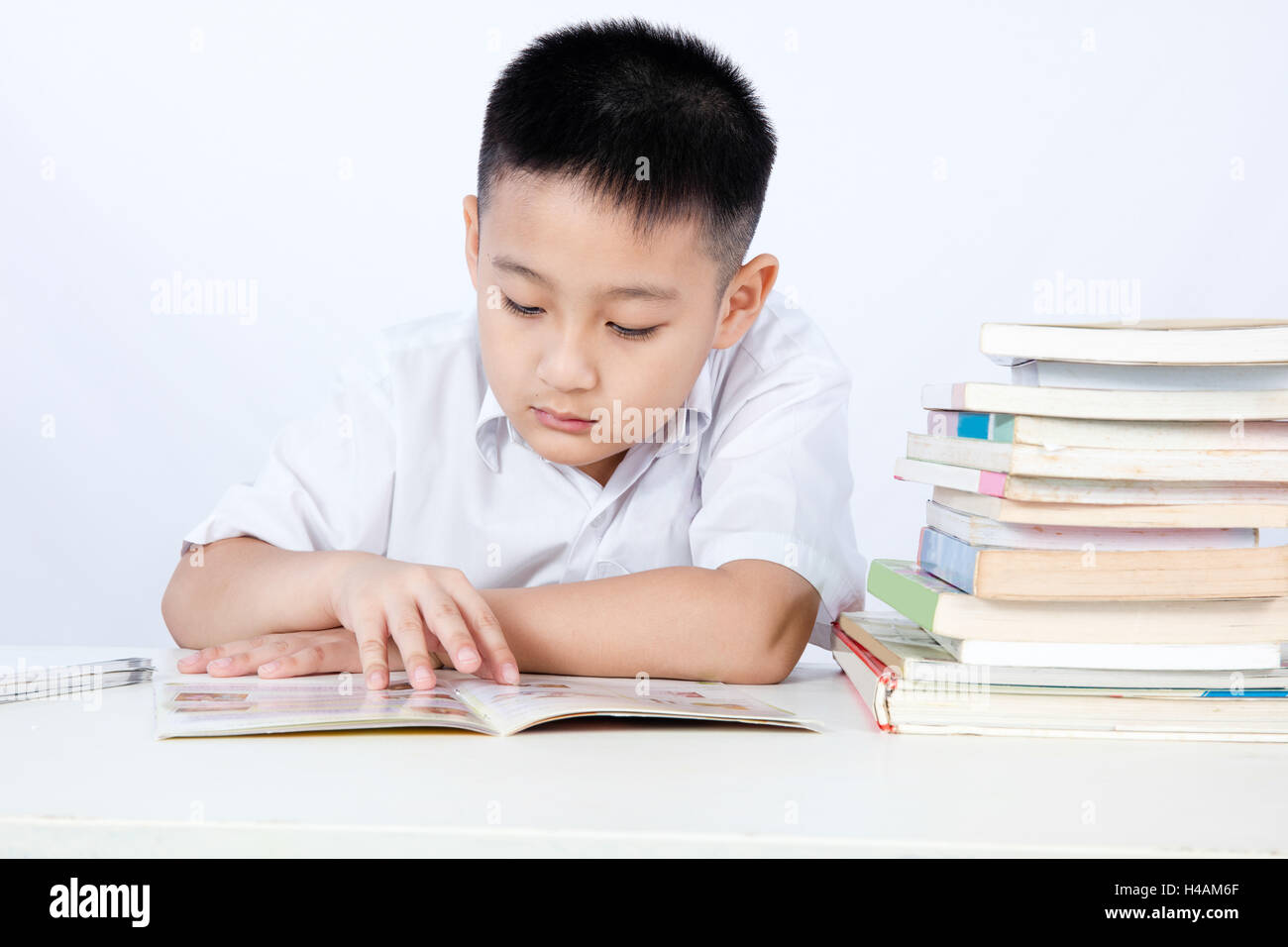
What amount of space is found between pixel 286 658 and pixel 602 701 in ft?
1.00

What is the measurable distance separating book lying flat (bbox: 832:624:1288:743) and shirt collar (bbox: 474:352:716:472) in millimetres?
587

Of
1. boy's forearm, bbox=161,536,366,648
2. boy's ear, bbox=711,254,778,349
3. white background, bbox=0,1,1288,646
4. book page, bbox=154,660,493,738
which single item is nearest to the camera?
Answer: book page, bbox=154,660,493,738

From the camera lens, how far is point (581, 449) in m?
1.21

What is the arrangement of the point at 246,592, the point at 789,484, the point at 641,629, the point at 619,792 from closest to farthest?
the point at 619,792, the point at 641,629, the point at 246,592, the point at 789,484

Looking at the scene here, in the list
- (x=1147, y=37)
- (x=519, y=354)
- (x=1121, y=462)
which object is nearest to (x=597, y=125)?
(x=519, y=354)

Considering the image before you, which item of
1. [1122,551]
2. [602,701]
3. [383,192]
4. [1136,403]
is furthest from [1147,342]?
[383,192]

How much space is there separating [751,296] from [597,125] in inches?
11.2

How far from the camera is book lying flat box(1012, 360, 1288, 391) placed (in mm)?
816

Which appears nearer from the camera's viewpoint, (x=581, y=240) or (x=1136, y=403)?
(x=1136, y=403)

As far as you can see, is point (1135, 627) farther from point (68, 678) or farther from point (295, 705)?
point (68, 678)

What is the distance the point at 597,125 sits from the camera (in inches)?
45.1

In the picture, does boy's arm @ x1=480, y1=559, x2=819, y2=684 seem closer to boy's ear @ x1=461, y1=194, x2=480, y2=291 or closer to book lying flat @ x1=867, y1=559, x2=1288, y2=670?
book lying flat @ x1=867, y1=559, x2=1288, y2=670

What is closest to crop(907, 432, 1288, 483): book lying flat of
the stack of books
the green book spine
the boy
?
the stack of books
